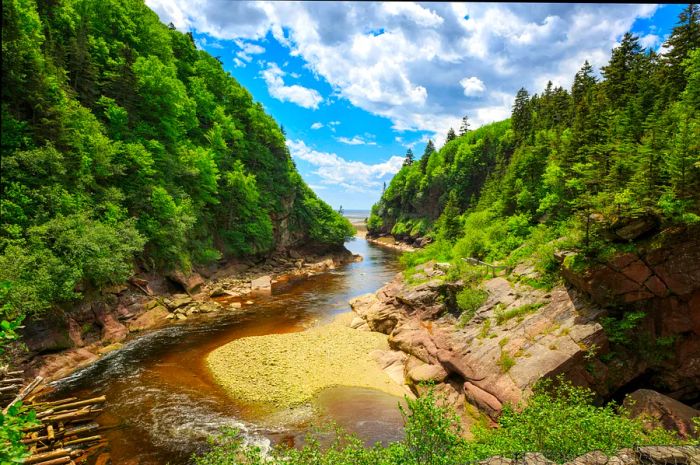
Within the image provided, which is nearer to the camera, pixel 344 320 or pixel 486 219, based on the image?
pixel 344 320

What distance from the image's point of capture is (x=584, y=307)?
1730cm

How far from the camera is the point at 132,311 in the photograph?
26.6 metres

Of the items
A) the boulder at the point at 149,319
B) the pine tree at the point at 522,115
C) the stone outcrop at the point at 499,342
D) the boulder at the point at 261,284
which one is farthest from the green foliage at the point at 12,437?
the pine tree at the point at 522,115

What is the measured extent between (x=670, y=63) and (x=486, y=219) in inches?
798

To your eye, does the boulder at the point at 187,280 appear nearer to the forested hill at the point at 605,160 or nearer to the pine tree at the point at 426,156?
the forested hill at the point at 605,160

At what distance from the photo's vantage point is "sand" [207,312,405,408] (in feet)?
62.2

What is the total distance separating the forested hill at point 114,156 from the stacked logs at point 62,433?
14.5 feet

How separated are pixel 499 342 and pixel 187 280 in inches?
1107

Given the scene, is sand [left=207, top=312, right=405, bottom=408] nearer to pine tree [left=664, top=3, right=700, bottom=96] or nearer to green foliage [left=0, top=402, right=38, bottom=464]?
green foliage [left=0, top=402, right=38, bottom=464]

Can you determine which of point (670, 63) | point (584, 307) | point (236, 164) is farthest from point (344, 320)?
point (670, 63)

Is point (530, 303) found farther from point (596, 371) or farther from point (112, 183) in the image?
point (112, 183)

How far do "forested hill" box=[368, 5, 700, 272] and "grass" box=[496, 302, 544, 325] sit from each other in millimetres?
3918

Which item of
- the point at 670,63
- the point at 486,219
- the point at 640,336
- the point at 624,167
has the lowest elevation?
the point at 640,336

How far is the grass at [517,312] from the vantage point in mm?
19431
